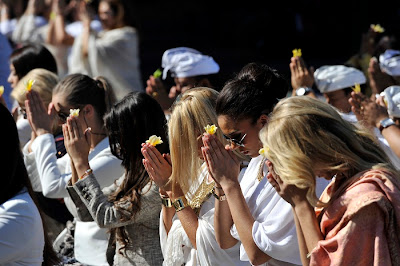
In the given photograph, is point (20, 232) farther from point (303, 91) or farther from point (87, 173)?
point (303, 91)

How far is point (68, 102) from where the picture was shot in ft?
15.8

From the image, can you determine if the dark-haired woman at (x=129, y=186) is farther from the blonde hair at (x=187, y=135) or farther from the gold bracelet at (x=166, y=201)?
the blonde hair at (x=187, y=135)

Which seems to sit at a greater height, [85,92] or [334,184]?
[334,184]

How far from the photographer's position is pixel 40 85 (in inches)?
218

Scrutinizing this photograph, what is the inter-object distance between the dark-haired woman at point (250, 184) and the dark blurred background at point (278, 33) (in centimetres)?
787

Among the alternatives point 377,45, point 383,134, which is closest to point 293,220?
point 383,134

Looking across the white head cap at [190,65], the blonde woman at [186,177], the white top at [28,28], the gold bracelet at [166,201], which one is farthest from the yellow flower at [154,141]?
the white top at [28,28]

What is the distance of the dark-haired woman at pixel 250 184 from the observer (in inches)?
123

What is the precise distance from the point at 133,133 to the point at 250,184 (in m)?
0.95

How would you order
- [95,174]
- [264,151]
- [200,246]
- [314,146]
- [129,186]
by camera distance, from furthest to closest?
1. [95,174]
2. [129,186]
3. [200,246]
4. [264,151]
5. [314,146]

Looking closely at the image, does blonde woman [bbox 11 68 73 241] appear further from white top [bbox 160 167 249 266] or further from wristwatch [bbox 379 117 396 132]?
wristwatch [bbox 379 117 396 132]

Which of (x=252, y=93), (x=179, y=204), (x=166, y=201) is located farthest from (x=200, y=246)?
(x=252, y=93)

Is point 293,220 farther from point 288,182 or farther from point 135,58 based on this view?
point 135,58

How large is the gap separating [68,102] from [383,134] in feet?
6.23
